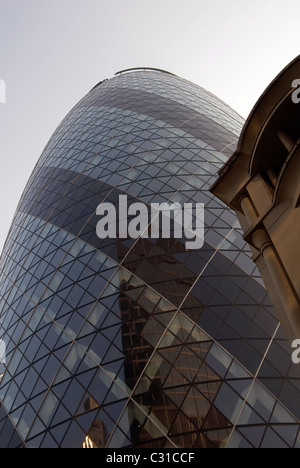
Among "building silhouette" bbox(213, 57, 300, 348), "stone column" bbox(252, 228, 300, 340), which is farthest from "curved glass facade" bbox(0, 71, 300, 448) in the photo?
"stone column" bbox(252, 228, 300, 340)

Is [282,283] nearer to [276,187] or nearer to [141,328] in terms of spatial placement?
[276,187]

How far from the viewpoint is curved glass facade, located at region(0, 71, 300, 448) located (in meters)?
14.2

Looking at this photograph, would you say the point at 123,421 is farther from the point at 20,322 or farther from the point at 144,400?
the point at 20,322

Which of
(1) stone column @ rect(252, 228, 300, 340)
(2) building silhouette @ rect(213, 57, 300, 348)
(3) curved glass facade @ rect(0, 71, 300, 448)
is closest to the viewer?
(1) stone column @ rect(252, 228, 300, 340)

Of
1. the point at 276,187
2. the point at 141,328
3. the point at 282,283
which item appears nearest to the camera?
the point at 282,283

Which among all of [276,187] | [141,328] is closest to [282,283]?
[276,187]

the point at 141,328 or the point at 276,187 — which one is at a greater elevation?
the point at 276,187

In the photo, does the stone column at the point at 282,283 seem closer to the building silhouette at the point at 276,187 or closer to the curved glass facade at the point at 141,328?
the building silhouette at the point at 276,187

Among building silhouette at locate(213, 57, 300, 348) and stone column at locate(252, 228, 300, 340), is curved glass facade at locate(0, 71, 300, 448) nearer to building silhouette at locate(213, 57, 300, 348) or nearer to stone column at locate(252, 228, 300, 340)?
building silhouette at locate(213, 57, 300, 348)

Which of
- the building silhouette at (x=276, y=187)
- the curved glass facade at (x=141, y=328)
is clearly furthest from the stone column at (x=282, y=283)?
the curved glass facade at (x=141, y=328)

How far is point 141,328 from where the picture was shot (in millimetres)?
17172

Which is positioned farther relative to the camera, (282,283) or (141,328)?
(141,328)

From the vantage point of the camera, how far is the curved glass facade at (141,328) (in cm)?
1421

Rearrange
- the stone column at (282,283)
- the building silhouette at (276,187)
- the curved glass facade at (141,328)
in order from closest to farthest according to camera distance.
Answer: the stone column at (282,283)
the building silhouette at (276,187)
the curved glass facade at (141,328)
